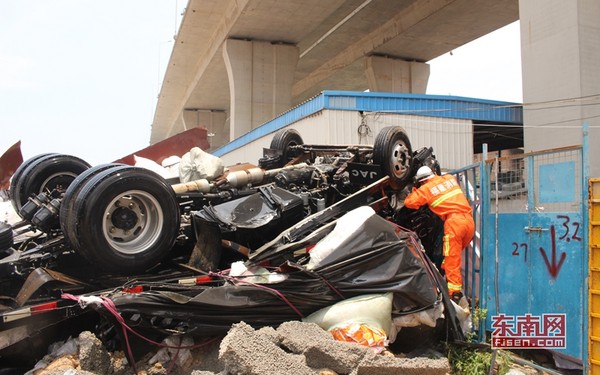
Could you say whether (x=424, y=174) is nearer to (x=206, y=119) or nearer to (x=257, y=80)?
(x=257, y=80)

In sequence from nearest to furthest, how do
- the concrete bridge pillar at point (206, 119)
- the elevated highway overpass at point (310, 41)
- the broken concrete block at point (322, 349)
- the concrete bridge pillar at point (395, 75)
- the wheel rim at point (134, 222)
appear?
the broken concrete block at point (322, 349) → the wheel rim at point (134, 222) → the elevated highway overpass at point (310, 41) → the concrete bridge pillar at point (395, 75) → the concrete bridge pillar at point (206, 119)

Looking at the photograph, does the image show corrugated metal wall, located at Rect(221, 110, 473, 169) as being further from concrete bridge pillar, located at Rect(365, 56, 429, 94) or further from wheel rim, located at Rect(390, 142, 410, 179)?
concrete bridge pillar, located at Rect(365, 56, 429, 94)

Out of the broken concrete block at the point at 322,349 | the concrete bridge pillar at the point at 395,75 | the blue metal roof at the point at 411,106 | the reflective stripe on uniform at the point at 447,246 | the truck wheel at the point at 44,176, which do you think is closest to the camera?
the broken concrete block at the point at 322,349

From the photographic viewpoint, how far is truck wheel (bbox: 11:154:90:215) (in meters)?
5.20

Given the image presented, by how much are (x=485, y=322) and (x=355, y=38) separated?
71.6 ft

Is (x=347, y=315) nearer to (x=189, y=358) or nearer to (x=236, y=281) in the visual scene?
(x=236, y=281)

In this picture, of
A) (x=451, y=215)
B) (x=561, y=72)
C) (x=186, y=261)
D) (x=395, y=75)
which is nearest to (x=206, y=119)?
(x=395, y=75)

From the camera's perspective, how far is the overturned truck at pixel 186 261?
11.0 ft


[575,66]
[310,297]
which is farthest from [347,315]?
[575,66]

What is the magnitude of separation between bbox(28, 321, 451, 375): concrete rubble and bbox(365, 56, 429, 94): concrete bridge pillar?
Answer: 73.6 ft

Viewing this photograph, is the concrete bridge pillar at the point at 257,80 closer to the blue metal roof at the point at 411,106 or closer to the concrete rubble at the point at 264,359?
the blue metal roof at the point at 411,106

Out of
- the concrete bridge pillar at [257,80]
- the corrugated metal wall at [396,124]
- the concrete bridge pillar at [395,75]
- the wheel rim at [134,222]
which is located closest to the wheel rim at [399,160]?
the wheel rim at [134,222]

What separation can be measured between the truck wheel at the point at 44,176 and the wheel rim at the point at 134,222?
67.7 inches

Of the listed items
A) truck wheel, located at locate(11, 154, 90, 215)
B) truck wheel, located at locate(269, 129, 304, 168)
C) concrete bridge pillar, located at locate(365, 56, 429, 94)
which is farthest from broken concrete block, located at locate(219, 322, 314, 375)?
concrete bridge pillar, located at locate(365, 56, 429, 94)
